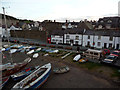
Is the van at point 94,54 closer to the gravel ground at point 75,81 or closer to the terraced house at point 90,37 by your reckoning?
the gravel ground at point 75,81

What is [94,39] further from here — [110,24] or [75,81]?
[110,24]

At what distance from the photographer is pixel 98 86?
14266mm

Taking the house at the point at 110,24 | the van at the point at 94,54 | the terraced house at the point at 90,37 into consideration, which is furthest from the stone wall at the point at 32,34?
the house at the point at 110,24

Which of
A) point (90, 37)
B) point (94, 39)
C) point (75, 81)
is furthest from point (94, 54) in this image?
point (90, 37)

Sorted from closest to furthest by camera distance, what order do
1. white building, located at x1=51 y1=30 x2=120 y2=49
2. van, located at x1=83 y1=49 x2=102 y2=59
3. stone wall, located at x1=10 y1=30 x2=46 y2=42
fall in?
1. van, located at x1=83 y1=49 x2=102 y2=59
2. white building, located at x1=51 y1=30 x2=120 y2=49
3. stone wall, located at x1=10 y1=30 x2=46 y2=42

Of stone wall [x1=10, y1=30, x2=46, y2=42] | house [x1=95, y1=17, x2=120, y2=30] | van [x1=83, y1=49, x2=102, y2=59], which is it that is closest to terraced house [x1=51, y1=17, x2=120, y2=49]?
stone wall [x1=10, y1=30, x2=46, y2=42]

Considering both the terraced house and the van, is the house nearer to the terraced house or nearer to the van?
the terraced house

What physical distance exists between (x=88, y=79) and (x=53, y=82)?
20.7 feet

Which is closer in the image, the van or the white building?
the van

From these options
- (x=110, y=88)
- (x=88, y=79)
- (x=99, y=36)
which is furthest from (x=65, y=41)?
(x=110, y=88)

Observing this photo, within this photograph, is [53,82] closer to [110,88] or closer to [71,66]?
[71,66]

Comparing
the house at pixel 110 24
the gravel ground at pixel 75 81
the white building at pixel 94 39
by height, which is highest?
the house at pixel 110 24

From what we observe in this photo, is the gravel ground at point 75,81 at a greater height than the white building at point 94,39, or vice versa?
the white building at point 94,39

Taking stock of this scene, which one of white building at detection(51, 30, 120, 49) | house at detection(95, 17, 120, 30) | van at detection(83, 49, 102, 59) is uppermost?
house at detection(95, 17, 120, 30)
